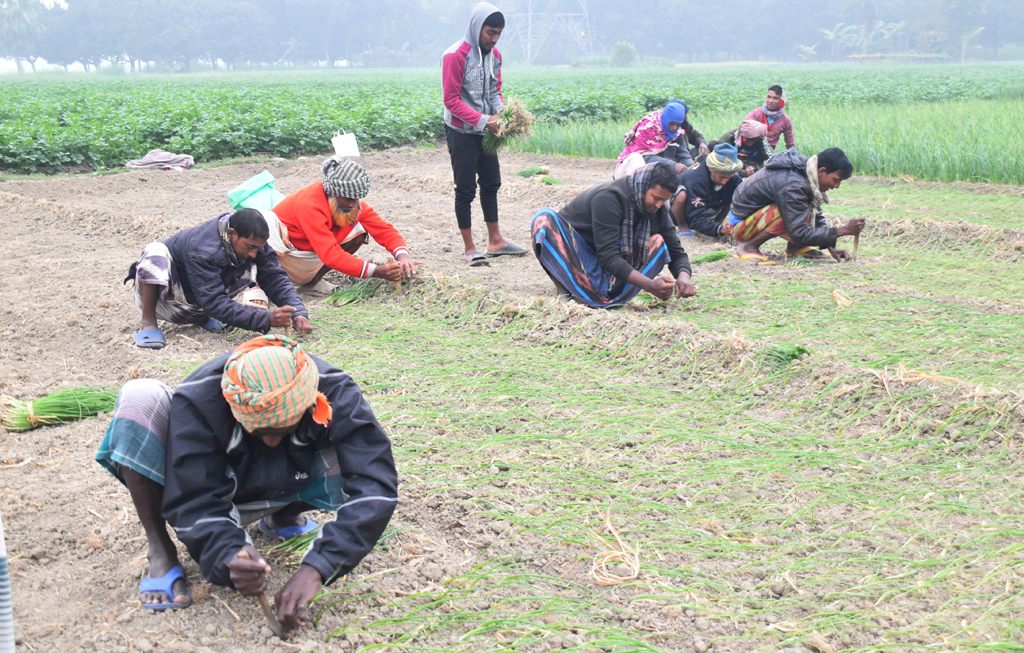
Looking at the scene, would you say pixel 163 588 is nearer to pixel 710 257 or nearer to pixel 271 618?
pixel 271 618

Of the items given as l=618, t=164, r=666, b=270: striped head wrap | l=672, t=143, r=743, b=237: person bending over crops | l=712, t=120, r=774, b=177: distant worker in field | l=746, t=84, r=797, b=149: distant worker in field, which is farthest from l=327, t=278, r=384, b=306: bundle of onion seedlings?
l=746, t=84, r=797, b=149: distant worker in field

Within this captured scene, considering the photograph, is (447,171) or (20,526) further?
(447,171)

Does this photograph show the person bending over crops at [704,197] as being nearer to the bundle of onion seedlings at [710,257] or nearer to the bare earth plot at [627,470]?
the bundle of onion seedlings at [710,257]

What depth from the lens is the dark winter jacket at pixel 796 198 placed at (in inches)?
230

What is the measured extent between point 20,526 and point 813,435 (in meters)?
2.94

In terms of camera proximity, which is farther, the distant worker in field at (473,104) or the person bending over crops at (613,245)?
the distant worker in field at (473,104)

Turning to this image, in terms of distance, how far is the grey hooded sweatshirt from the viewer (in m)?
5.59

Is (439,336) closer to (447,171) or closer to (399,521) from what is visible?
(399,521)

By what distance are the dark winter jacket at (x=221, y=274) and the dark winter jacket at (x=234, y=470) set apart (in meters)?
2.08

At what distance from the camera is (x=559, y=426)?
11.2 feet

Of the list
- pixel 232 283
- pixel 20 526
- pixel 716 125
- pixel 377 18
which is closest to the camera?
pixel 20 526

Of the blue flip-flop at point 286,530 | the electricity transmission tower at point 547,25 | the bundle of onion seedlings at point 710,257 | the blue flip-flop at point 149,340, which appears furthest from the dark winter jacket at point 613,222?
the electricity transmission tower at point 547,25

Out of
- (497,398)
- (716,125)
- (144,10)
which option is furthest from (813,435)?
(144,10)

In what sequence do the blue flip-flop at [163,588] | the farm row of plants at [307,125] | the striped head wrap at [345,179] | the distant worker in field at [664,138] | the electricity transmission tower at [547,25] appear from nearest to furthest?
the blue flip-flop at [163,588] < the striped head wrap at [345,179] < the distant worker in field at [664,138] < the farm row of plants at [307,125] < the electricity transmission tower at [547,25]
